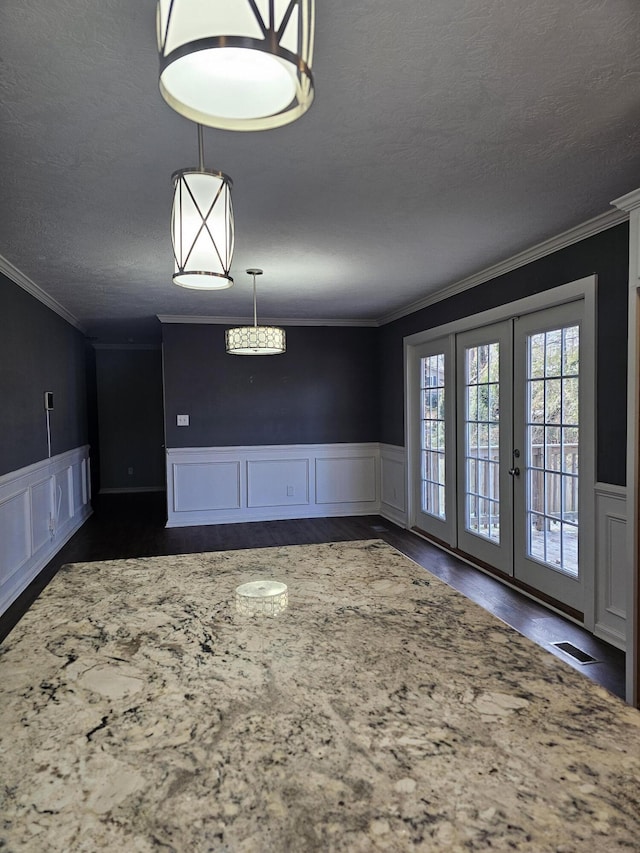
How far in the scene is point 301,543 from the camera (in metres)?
5.68

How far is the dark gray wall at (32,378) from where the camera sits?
153 inches

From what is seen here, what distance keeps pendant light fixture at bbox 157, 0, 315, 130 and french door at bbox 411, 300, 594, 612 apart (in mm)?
2940

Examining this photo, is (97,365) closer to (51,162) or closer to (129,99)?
(51,162)

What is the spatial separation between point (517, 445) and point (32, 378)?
13.0 feet

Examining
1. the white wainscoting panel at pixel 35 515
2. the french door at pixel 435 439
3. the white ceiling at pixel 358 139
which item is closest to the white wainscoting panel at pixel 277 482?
the french door at pixel 435 439

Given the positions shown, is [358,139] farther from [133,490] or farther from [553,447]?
[133,490]

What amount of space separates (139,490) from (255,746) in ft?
29.1

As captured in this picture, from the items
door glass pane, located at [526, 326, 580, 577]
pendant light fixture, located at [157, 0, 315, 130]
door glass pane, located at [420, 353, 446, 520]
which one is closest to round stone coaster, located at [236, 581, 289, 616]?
pendant light fixture, located at [157, 0, 315, 130]

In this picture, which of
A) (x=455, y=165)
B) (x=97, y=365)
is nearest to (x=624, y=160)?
(x=455, y=165)

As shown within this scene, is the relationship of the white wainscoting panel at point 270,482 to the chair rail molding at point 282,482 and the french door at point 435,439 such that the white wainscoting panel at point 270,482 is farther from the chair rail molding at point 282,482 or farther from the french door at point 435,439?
the french door at point 435,439

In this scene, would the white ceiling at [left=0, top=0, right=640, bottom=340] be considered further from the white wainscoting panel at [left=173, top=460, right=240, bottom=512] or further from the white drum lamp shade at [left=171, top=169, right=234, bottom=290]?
the white wainscoting panel at [left=173, top=460, right=240, bottom=512]

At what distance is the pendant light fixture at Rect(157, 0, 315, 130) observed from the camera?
69 centimetres

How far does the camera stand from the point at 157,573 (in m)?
1.51

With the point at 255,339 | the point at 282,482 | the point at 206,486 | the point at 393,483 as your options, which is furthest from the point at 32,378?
the point at 393,483
